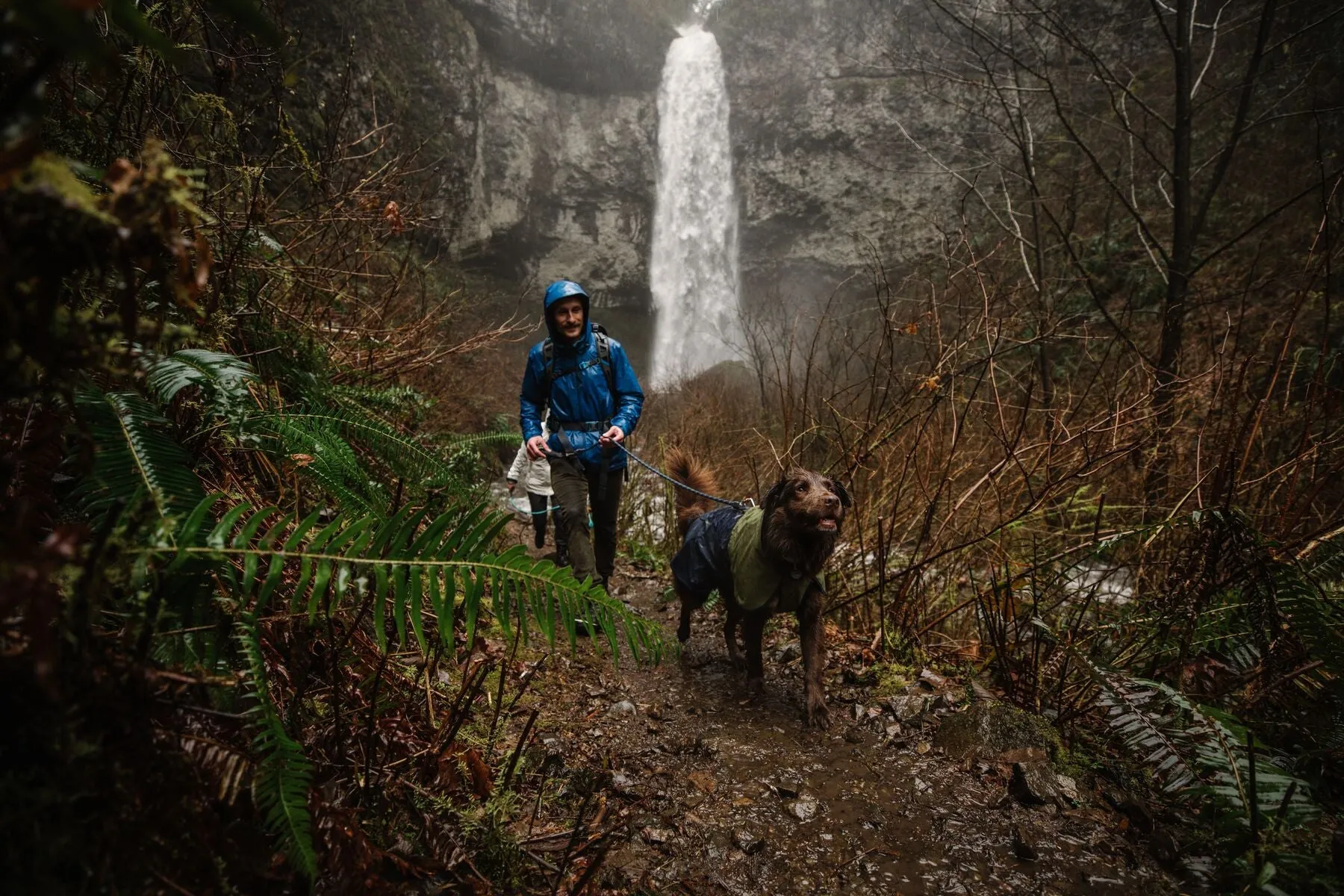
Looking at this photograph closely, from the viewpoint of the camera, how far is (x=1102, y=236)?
1052 centimetres

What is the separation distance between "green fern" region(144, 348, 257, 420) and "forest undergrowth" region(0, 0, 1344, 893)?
11 mm

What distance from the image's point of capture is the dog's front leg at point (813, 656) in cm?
261

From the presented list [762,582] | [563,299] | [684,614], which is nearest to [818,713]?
[762,582]

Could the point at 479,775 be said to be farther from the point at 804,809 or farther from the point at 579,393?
the point at 579,393

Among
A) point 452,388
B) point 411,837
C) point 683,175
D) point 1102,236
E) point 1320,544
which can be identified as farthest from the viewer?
point 683,175

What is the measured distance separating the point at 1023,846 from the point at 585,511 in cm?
258

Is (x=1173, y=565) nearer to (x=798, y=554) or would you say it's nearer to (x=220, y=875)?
(x=798, y=554)

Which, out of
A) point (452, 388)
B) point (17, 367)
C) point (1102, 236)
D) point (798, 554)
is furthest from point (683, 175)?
point (17, 367)

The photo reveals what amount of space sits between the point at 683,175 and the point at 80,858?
1129 inches

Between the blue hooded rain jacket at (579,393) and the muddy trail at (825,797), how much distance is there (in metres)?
1.39

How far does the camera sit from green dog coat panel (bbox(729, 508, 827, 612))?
106 inches

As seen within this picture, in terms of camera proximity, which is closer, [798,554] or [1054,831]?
[1054,831]

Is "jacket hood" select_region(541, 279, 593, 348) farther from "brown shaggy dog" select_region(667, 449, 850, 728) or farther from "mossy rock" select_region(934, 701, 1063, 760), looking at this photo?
"mossy rock" select_region(934, 701, 1063, 760)

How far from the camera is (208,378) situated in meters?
1.33
